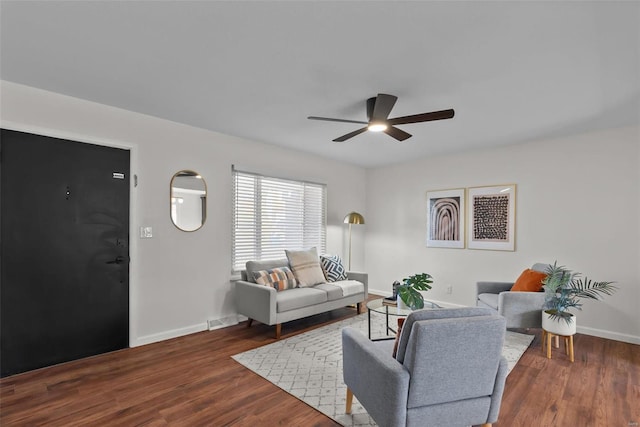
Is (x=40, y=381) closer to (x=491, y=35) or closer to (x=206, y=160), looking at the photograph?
(x=206, y=160)

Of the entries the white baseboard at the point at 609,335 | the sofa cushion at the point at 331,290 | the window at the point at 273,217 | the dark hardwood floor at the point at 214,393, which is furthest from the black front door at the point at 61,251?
the white baseboard at the point at 609,335

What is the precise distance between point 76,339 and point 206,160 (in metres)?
2.28

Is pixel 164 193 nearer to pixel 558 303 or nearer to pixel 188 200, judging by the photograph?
pixel 188 200

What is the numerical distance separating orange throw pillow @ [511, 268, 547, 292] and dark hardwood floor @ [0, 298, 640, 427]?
2.11 ft

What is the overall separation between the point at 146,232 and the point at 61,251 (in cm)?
73

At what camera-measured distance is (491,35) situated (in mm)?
1952

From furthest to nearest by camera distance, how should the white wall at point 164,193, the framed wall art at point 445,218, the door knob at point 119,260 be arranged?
the framed wall art at point 445,218, the door knob at point 119,260, the white wall at point 164,193

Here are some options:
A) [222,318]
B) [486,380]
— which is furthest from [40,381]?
[486,380]

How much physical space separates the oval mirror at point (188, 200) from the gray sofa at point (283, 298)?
86 centimetres

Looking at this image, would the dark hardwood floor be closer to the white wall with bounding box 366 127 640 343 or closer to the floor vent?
the floor vent

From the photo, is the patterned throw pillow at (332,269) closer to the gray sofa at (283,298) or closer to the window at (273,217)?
the gray sofa at (283,298)

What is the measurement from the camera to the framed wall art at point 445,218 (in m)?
4.97

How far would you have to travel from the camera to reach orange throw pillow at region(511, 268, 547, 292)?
11.5 feet

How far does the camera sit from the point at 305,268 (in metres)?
4.34
